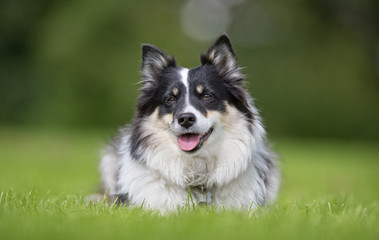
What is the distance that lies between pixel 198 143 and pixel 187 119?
0.98 feet

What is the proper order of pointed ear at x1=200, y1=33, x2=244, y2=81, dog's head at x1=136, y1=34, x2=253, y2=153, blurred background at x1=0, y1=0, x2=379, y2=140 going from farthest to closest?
blurred background at x1=0, y1=0, x2=379, y2=140 → pointed ear at x1=200, y1=33, x2=244, y2=81 → dog's head at x1=136, y1=34, x2=253, y2=153

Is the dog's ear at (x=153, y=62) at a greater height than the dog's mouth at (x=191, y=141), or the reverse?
the dog's ear at (x=153, y=62)

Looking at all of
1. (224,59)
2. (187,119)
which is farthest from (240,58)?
(187,119)

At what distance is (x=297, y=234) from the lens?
326 centimetres

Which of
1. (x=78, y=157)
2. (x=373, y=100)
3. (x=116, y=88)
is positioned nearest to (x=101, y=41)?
(x=116, y=88)

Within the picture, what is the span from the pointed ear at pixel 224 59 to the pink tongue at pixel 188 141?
30.0 inches

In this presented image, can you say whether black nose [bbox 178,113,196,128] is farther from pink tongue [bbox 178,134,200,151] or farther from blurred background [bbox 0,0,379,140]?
blurred background [bbox 0,0,379,140]

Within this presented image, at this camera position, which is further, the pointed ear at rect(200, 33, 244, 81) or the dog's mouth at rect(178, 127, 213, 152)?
the pointed ear at rect(200, 33, 244, 81)

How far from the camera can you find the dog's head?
4.43 metres

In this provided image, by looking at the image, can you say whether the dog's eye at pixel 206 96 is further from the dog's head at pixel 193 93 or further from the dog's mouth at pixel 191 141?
the dog's mouth at pixel 191 141

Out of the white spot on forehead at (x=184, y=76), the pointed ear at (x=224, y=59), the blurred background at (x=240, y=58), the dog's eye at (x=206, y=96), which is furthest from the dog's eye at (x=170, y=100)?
the blurred background at (x=240, y=58)

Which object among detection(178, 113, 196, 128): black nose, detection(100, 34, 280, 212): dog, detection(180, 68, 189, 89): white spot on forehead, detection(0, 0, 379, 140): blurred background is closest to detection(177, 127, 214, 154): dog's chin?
detection(100, 34, 280, 212): dog

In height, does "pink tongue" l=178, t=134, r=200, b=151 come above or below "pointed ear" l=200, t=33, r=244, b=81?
below

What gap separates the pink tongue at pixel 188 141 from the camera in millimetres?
4434
